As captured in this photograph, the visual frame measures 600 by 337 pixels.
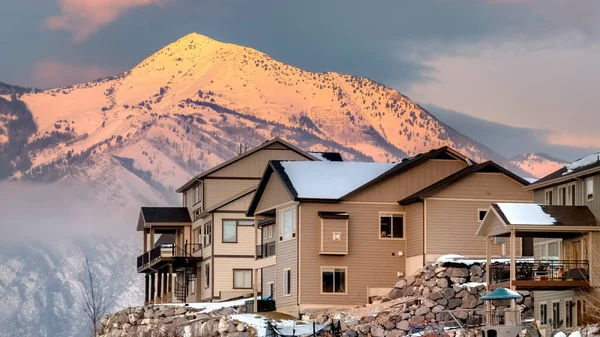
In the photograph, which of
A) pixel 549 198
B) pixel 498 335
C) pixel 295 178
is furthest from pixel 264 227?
pixel 498 335

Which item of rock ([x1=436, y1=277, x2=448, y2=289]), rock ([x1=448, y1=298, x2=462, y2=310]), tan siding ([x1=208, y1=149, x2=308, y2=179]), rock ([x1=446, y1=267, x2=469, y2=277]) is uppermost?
tan siding ([x1=208, y1=149, x2=308, y2=179])

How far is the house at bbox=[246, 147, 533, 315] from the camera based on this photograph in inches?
3022

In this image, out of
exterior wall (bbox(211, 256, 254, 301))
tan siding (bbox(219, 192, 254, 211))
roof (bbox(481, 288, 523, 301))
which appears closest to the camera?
roof (bbox(481, 288, 523, 301))

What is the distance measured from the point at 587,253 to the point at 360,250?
57.8 feet

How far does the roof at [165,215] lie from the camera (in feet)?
338

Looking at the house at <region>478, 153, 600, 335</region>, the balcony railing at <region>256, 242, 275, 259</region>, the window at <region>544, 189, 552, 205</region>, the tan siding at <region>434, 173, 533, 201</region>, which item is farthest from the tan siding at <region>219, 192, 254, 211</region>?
the house at <region>478, 153, 600, 335</region>

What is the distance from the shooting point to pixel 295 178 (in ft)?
263

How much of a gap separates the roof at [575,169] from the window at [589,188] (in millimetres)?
482

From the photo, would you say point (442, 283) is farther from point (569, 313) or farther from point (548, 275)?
point (569, 313)

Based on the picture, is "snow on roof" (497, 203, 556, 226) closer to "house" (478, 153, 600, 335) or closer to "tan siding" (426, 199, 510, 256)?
"house" (478, 153, 600, 335)

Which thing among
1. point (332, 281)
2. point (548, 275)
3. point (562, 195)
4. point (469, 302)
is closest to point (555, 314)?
point (548, 275)

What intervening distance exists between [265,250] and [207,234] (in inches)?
559

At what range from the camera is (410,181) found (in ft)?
261

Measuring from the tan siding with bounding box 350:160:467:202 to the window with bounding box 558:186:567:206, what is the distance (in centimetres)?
1382
